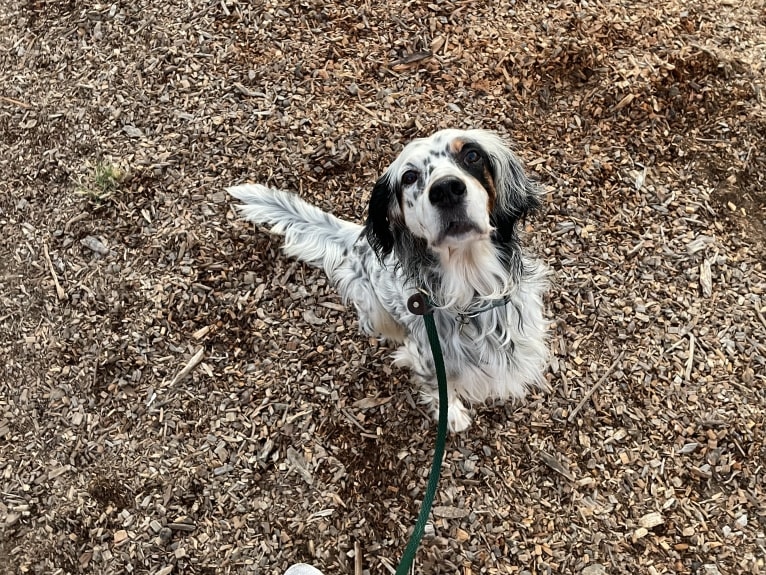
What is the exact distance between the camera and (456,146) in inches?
115

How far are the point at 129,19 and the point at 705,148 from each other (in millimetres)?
5077

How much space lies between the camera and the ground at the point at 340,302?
3.81 metres

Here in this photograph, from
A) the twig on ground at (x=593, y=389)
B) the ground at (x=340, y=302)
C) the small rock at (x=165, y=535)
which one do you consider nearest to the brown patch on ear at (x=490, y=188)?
the ground at (x=340, y=302)

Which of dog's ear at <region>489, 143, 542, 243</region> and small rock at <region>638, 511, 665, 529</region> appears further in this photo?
small rock at <region>638, 511, 665, 529</region>

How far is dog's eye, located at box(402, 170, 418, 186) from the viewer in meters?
2.93

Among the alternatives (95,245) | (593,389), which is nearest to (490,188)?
(593,389)

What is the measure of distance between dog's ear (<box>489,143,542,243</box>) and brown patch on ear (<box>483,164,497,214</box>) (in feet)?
0.10

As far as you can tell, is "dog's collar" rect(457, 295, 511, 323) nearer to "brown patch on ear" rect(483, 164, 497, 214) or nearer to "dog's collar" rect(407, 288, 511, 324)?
"dog's collar" rect(407, 288, 511, 324)

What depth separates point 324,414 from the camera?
4.11 meters

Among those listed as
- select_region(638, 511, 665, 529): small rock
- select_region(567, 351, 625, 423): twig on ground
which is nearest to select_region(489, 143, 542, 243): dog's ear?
select_region(567, 351, 625, 423): twig on ground

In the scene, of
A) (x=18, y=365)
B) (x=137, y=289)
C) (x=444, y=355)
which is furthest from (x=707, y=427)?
(x=18, y=365)

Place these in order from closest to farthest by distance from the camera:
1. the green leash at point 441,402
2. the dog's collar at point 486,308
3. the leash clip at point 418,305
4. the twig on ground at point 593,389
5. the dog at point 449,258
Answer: the dog at point 449,258, the green leash at point 441,402, the leash clip at point 418,305, the dog's collar at point 486,308, the twig on ground at point 593,389

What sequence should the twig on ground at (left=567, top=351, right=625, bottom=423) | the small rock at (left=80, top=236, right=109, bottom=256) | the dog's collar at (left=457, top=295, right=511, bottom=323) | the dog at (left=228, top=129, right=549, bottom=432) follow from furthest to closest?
1. the small rock at (left=80, top=236, right=109, bottom=256)
2. the twig on ground at (left=567, top=351, right=625, bottom=423)
3. the dog's collar at (left=457, top=295, right=511, bottom=323)
4. the dog at (left=228, top=129, right=549, bottom=432)

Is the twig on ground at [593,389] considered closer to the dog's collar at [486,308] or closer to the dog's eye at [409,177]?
the dog's collar at [486,308]
